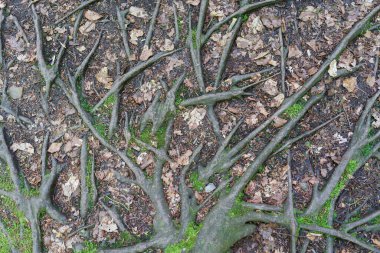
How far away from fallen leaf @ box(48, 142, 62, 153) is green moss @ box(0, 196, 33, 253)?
0.85 meters

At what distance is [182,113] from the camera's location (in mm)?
5344

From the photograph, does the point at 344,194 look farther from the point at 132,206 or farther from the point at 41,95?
the point at 41,95

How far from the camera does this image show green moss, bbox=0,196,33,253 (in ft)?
17.1

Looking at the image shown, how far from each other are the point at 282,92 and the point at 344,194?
1.51 metres

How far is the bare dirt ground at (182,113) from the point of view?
5066mm

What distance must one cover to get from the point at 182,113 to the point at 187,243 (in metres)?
1.66

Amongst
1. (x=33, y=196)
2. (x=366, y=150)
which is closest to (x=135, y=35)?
(x=33, y=196)

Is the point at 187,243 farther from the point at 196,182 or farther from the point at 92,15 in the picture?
the point at 92,15

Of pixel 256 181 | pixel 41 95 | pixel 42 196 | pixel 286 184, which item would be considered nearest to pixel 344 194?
pixel 286 184

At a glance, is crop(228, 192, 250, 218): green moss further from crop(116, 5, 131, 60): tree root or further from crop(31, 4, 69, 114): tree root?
crop(31, 4, 69, 114): tree root

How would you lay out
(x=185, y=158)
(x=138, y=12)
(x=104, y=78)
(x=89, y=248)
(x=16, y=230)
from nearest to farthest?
(x=89, y=248) → (x=185, y=158) → (x=16, y=230) → (x=104, y=78) → (x=138, y=12)

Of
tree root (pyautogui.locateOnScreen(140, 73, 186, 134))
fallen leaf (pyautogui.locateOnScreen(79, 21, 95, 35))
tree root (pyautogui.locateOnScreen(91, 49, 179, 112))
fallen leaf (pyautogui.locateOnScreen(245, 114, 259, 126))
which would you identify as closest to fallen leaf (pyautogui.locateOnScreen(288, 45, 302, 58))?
fallen leaf (pyautogui.locateOnScreen(245, 114, 259, 126))

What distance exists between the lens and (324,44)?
550 cm

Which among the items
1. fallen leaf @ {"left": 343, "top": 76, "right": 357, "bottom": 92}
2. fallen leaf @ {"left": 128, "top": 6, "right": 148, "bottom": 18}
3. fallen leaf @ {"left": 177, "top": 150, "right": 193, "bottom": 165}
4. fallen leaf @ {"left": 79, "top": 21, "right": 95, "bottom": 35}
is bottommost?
fallen leaf @ {"left": 343, "top": 76, "right": 357, "bottom": 92}
